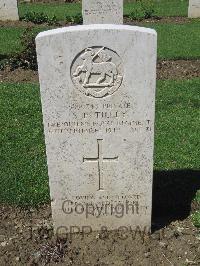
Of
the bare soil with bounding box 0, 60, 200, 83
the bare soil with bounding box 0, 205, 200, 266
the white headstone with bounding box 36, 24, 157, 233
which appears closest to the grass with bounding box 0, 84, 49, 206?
the bare soil with bounding box 0, 205, 200, 266

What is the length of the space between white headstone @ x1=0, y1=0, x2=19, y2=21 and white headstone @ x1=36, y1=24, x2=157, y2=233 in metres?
12.6

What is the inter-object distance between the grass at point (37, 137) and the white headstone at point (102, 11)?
3.85 m

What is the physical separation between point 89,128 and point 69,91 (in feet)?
1.31

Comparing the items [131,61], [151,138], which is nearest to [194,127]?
[151,138]

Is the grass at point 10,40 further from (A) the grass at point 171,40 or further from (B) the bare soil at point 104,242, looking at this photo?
(B) the bare soil at point 104,242

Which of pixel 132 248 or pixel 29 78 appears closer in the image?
pixel 132 248

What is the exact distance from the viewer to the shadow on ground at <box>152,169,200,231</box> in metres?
4.71

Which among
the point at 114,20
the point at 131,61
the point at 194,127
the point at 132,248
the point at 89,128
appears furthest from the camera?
the point at 114,20

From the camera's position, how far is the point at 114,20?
39.4 ft

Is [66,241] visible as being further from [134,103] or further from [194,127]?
[194,127]

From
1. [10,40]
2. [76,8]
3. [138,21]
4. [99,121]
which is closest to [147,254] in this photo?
[99,121]

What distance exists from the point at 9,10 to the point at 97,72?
12.9 m

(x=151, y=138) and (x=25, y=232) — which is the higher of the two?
(x=151, y=138)

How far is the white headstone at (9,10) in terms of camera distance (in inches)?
608
